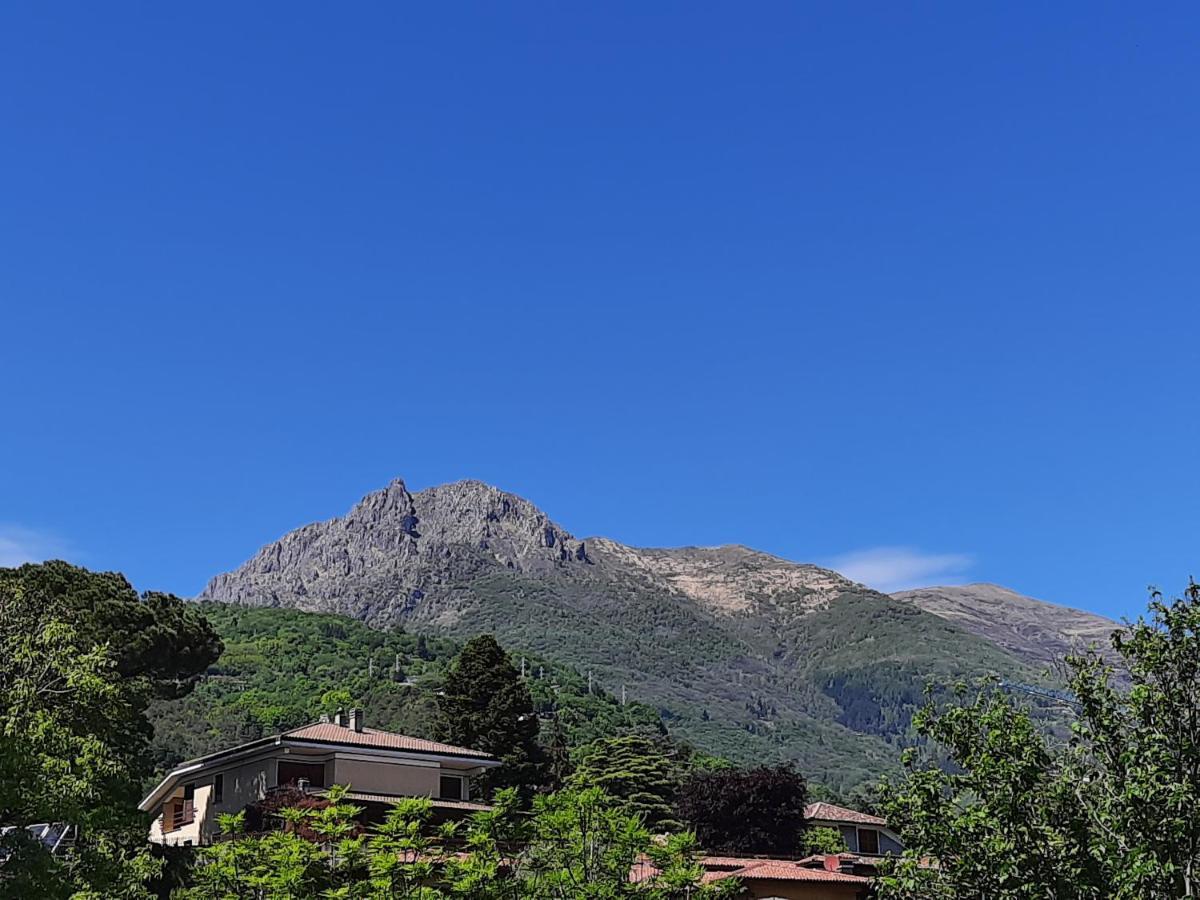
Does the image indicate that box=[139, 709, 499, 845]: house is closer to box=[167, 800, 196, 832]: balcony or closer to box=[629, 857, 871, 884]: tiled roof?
box=[167, 800, 196, 832]: balcony

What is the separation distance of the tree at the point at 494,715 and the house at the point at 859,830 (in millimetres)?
13103

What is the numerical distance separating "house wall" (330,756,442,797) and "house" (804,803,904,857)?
22.1 meters

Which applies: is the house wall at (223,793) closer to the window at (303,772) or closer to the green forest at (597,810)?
the window at (303,772)

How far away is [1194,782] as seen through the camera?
14.7m

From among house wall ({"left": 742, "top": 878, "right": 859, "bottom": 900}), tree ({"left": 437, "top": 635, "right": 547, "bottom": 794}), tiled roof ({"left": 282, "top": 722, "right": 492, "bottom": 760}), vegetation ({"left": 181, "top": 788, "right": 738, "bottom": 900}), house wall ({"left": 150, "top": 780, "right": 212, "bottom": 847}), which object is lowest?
house wall ({"left": 742, "top": 878, "right": 859, "bottom": 900})

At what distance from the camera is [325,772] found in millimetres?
40188

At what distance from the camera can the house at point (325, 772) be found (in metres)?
39.8

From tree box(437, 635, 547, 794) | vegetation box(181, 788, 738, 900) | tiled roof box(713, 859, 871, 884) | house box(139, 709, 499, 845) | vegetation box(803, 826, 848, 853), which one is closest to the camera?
vegetation box(181, 788, 738, 900)

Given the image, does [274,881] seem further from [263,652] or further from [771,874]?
[263,652]

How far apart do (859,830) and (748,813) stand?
16.0 ft

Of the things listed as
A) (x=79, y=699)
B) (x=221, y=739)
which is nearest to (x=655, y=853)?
(x=79, y=699)

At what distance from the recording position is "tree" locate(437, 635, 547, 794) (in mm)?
55156

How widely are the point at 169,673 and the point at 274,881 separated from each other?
19970 mm

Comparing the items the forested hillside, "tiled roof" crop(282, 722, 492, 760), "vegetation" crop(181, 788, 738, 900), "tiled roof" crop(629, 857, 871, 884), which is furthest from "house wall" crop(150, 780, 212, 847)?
"vegetation" crop(181, 788, 738, 900)
